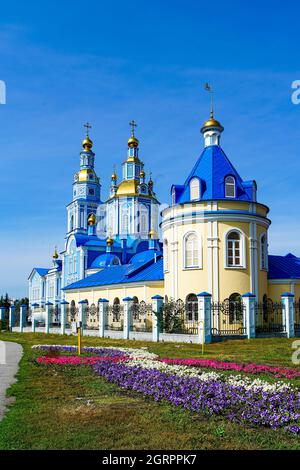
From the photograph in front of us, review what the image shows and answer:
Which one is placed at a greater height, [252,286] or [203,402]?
[252,286]

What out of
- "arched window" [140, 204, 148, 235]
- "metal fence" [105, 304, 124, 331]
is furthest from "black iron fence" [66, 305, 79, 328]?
"arched window" [140, 204, 148, 235]

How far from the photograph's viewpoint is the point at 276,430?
6.20 metres

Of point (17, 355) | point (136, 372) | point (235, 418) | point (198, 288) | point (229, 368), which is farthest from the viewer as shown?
point (198, 288)

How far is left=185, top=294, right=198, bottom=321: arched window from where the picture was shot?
21.4 meters

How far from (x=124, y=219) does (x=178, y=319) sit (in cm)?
2881

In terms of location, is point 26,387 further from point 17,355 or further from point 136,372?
point 17,355

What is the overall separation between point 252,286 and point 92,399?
1570 centimetres

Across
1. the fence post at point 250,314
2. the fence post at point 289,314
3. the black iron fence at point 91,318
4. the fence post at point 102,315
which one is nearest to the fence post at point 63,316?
the black iron fence at point 91,318

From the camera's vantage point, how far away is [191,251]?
910 inches

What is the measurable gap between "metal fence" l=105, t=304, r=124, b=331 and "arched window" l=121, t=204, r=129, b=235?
76.0 ft

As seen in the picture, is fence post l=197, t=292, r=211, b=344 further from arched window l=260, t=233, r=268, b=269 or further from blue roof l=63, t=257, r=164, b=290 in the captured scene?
blue roof l=63, t=257, r=164, b=290

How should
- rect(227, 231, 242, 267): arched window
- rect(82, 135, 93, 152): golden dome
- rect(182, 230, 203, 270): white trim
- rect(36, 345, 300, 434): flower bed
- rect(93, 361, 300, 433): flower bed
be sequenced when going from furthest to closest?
1. rect(82, 135, 93, 152): golden dome
2. rect(227, 231, 242, 267): arched window
3. rect(182, 230, 203, 270): white trim
4. rect(36, 345, 300, 434): flower bed
5. rect(93, 361, 300, 433): flower bed
